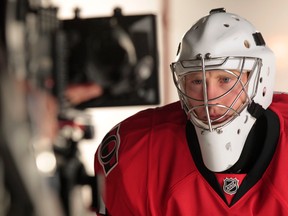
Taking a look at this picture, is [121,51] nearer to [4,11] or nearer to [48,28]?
[48,28]

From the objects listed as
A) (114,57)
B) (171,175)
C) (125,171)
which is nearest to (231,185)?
(171,175)

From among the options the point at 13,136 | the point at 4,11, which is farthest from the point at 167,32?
the point at 13,136

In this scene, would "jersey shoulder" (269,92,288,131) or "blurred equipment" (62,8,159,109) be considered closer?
"jersey shoulder" (269,92,288,131)

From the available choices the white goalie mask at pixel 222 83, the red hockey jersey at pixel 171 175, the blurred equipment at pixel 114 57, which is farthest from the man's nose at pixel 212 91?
the blurred equipment at pixel 114 57

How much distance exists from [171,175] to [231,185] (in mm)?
128

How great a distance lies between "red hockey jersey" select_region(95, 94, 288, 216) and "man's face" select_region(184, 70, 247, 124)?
109 mm

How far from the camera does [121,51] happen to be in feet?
7.10

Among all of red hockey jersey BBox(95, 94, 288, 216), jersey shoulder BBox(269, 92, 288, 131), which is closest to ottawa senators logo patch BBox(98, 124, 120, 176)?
red hockey jersey BBox(95, 94, 288, 216)

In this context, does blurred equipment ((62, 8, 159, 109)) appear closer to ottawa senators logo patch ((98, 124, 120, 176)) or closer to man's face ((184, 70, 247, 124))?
ottawa senators logo patch ((98, 124, 120, 176))

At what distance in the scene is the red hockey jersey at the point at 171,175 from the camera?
110cm

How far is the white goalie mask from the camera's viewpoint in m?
1.11

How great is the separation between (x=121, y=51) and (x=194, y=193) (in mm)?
1108

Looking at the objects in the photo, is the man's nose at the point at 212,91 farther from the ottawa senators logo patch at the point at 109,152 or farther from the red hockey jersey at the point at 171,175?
the ottawa senators logo patch at the point at 109,152

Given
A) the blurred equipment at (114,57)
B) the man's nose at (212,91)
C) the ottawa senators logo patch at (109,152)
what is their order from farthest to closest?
1. the blurred equipment at (114,57)
2. the ottawa senators logo patch at (109,152)
3. the man's nose at (212,91)
